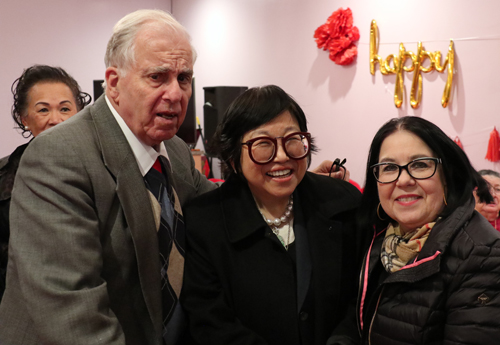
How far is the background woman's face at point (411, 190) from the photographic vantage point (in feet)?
5.24

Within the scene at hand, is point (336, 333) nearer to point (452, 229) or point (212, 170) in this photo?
point (452, 229)

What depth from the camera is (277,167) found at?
67.2 inches

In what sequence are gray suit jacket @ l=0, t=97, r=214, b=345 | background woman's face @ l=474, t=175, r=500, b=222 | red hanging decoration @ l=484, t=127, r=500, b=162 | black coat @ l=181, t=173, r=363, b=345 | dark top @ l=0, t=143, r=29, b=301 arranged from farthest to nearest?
red hanging decoration @ l=484, t=127, r=500, b=162
background woman's face @ l=474, t=175, r=500, b=222
dark top @ l=0, t=143, r=29, b=301
black coat @ l=181, t=173, r=363, b=345
gray suit jacket @ l=0, t=97, r=214, b=345

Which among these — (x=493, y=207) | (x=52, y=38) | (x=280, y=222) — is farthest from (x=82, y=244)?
(x=52, y=38)

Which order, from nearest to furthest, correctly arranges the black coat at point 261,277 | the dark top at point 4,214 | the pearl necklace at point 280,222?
the black coat at point 261,277, the pearl necklace at point 280,222, the dark top at point 4,214

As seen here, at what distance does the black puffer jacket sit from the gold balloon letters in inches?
99.2

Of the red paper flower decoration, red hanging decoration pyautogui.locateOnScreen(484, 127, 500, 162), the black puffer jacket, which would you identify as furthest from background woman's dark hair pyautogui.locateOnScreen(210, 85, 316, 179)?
the red paper flower decoration

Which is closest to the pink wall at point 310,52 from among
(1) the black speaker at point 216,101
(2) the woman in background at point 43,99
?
(1) the black speaker at point 216,101

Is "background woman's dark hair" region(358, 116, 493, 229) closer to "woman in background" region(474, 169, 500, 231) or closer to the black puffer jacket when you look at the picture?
the black puffer jacket

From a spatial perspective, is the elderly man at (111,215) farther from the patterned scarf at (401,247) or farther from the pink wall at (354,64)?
the pink wall at (354,64)

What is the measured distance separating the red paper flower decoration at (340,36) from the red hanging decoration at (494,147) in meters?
1.58

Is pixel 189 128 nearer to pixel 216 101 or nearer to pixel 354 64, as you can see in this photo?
pixel 216 101

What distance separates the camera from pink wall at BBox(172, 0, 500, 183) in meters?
3.63

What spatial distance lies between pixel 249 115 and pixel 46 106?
1.26m
